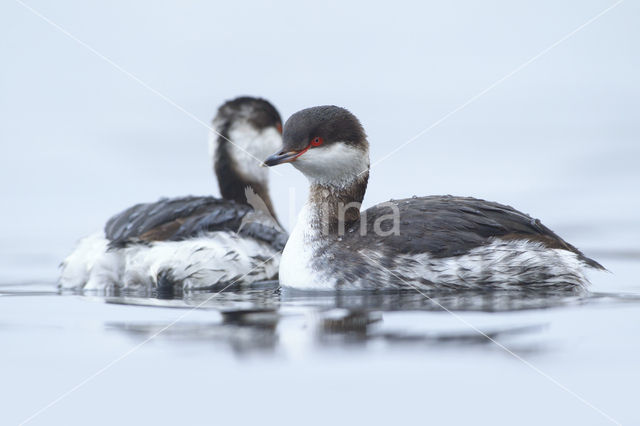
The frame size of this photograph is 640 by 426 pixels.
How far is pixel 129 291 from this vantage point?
7.64 meters

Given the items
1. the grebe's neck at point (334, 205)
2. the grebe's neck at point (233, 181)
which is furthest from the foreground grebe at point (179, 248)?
the grebe's neck at point (233, 181)

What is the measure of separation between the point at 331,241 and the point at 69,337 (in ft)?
8.07

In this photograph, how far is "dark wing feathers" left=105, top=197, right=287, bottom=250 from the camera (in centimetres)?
781

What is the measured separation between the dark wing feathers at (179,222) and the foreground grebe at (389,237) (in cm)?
66

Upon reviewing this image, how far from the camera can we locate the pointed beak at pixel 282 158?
7371 mm

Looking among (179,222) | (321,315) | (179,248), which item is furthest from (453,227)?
(179,222)

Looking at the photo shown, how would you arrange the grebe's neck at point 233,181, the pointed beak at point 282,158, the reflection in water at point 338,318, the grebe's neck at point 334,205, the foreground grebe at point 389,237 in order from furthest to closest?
the grebe's neck at point 233,181 → the grebe's neck at point 334,205 → the pointed beak at point 282,158 → the foreground grebe at point 389,237 → the reflection in water at point 338,318

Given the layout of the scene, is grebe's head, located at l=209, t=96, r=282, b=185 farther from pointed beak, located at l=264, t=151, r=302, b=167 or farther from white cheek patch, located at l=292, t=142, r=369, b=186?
pointed beak, located at l=264, t=151, r=302, b=167

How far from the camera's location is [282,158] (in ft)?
24.2

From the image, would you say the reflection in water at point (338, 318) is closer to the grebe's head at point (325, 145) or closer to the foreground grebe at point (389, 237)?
the foreground grebe at point (389, 237)

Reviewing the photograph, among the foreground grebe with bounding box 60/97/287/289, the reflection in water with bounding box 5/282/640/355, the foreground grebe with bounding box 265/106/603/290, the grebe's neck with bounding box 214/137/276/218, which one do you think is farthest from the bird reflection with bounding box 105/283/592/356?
the grebe's neck with bounding box 214/137/276/218

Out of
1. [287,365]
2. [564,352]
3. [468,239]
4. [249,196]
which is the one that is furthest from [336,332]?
[249,196]

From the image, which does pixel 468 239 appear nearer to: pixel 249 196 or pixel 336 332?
pixel 336 332

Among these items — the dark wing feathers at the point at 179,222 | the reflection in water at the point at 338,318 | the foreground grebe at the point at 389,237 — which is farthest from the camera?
the dark wing feathers at the point at 179,222
